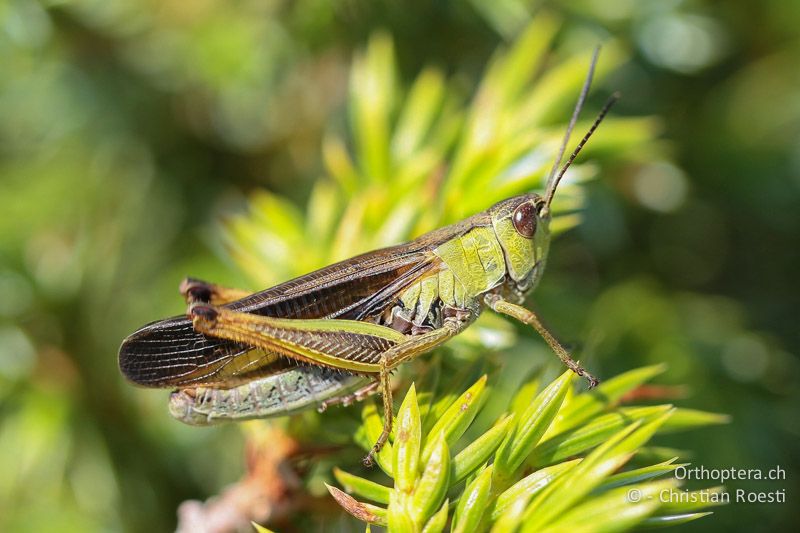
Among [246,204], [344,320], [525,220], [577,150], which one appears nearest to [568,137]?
[577,150]

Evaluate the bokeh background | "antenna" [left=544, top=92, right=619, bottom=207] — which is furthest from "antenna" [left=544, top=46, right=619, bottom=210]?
the bokeh background

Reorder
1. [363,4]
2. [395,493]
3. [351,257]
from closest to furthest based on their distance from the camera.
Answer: [395,493], [351,257], [363,4]

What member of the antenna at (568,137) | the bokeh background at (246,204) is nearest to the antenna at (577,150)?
the antenna at (568,137)

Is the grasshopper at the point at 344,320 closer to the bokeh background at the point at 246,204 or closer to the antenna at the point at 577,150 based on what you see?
the antenna at the point at 577,150

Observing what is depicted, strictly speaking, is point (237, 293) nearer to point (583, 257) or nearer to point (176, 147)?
point (176, 147)

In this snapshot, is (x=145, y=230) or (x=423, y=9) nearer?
(x=423, y=9)

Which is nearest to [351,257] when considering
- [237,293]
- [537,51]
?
[237,293]
